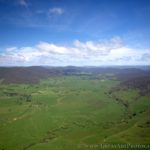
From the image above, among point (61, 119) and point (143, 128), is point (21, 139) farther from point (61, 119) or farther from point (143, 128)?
point (143, 128)

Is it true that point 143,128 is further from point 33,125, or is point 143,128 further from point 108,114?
point 33,125

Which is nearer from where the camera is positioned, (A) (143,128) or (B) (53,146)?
(B) (53,146)

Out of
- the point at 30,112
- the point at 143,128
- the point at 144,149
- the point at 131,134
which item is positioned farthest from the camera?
the point at 30,112

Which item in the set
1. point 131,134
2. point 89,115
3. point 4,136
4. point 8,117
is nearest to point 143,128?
point 131,134

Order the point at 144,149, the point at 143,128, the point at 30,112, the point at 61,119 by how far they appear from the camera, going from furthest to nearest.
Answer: the point at 30,112
the point at 61,119
the point at 143,128
the point at 144,149

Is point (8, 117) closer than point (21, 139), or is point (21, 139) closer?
point (21, 139)

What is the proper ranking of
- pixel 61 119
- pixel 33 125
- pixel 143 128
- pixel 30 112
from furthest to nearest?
pixel 30 112 < pixel 61 119 < pixel 33 125 < pixel 143 128

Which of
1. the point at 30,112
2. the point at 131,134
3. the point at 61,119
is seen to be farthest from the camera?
the point at 30,112

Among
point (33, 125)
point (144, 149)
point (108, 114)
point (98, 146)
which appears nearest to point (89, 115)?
point (108, 114)

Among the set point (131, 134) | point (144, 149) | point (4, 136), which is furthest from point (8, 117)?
point (144, 149)
